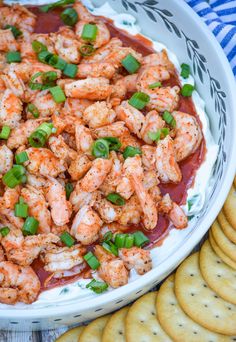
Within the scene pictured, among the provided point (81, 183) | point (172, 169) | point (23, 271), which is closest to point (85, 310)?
point (23, 271)

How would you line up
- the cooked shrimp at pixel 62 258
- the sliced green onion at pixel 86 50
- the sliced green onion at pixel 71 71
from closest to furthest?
the cooked shrimp at pixel 62 258, the sliced green onion at pixel 71 71, the sliced green onion at pixel 86 50

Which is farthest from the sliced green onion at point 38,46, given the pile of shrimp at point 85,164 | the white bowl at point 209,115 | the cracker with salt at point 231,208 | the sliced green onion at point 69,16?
the cracker with salt at point 231,208

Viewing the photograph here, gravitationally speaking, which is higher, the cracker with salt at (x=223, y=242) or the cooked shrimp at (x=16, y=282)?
the cracker with salt at (x=223, y=242)

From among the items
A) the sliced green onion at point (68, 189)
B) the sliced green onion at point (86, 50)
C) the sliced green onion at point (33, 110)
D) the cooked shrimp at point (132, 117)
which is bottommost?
the sliced green onion at point (68, 189)

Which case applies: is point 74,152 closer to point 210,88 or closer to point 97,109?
point 97,109

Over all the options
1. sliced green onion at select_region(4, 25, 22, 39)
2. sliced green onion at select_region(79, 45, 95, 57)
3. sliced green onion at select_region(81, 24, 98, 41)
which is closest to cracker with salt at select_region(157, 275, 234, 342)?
sliced green onion at select_region(79, 45, 95, 57)

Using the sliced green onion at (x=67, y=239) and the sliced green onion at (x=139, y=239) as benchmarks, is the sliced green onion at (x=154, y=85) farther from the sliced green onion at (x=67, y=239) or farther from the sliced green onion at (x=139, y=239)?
the sliced green onion at (x=67, y=239)
